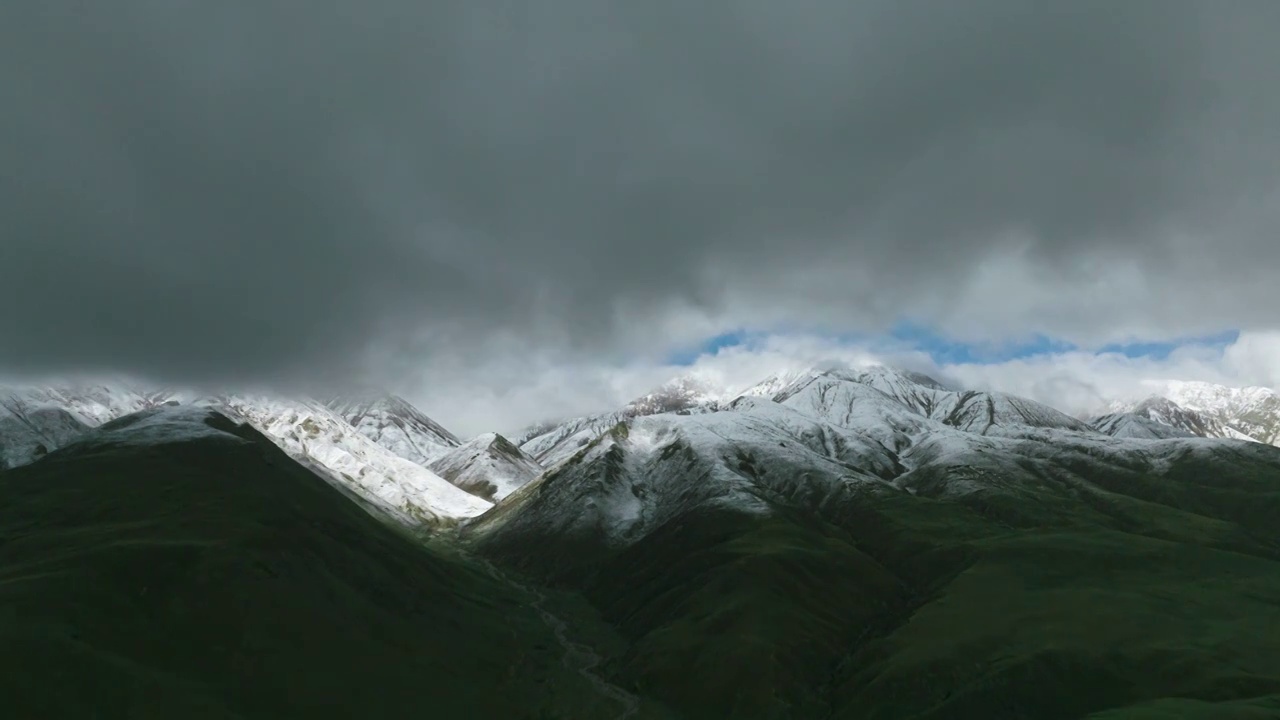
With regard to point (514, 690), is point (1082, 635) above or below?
above

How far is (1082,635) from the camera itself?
16288 cm

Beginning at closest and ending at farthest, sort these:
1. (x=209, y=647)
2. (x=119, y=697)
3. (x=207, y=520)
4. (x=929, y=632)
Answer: (x=119, y=697) → (x=209, y=647) → (x=929, y=632) → (x=207, y=520)

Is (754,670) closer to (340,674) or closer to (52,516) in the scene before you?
(340,674)

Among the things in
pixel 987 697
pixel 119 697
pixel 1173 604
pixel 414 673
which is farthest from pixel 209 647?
pixel 1173 604

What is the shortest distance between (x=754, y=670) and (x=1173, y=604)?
4458 inches

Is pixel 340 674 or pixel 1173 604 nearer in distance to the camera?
pixel 340 674

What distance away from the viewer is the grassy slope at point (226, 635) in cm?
11800

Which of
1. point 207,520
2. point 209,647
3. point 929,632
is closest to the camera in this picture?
point 209,647

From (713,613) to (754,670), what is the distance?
32445 mm

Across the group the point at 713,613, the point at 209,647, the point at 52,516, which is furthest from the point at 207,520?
the point at 713,613

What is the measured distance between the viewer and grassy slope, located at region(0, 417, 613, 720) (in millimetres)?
118000

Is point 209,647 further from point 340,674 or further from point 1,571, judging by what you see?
point 1,571

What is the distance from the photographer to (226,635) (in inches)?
5630

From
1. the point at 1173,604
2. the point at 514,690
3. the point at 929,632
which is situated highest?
the point at 1173,604
